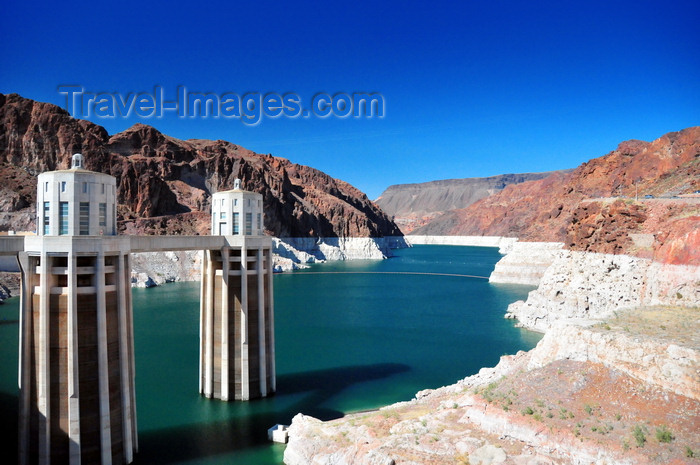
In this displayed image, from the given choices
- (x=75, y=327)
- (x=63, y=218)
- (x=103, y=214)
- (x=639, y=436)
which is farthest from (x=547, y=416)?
(x=63, y=218)

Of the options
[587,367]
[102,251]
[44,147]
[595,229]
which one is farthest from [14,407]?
[44,147]

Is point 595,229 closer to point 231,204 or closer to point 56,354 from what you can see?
point 231,204

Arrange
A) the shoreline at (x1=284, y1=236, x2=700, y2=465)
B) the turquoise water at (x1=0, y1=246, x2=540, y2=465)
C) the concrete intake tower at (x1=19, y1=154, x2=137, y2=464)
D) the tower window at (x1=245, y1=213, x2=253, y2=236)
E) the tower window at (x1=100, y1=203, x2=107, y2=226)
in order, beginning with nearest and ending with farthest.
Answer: the shoreline at (x1=284, y1=236, x2=700, y2=465), the concrete intake tower at (x1=19, y1=154, x2=137, y2=464), the tower window at (x1=100, y1=203, x2=107, y2=226), the turquoise water at (x1=0, y1=246, x2=540, y2=465), the tower window at (x1=245, y1=213, x2=253, y2=236)

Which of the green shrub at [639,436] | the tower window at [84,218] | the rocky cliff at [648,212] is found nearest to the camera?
the green shrub at [639,436]

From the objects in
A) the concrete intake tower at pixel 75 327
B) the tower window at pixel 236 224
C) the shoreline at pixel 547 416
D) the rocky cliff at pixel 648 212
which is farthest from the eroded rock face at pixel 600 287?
the concrete intake tower at pixel 75 327

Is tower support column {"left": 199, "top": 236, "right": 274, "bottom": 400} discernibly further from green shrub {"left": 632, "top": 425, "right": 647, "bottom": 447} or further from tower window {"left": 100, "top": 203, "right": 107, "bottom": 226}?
green shrub {"left": 632, "top": 425, "right": 647, "bottom": 447}

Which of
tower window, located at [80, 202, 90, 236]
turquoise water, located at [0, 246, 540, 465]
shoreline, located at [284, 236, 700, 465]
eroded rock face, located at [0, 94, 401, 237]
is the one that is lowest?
turquoise water, located at [0, 246, 540, 465]

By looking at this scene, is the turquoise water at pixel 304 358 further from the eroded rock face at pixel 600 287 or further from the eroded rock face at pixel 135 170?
the eroded rock face at pixel 135 170

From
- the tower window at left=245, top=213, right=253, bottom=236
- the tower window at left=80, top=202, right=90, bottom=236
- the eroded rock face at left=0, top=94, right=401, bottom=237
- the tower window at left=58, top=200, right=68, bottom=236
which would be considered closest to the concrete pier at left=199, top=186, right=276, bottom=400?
the tower window at left=245, top=213, right=253, bottom=236
